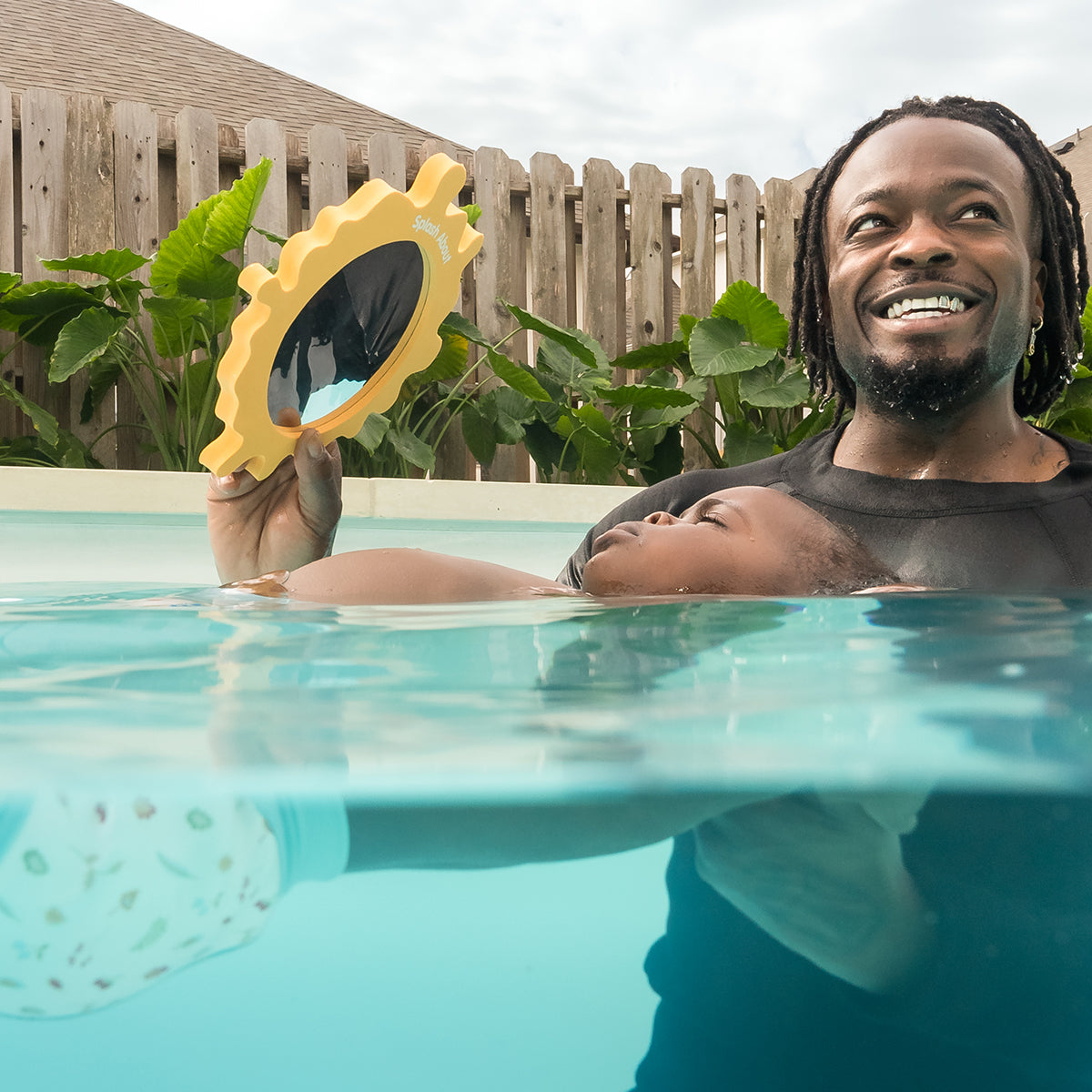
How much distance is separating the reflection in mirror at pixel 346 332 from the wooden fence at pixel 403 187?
4.14 m

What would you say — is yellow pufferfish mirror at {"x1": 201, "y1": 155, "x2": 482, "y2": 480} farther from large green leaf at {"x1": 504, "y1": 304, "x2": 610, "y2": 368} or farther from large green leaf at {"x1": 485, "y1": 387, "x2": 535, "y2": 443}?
large green leaf at {"x1": 485, "y1": 387, "x2": 535, "y2": 443}

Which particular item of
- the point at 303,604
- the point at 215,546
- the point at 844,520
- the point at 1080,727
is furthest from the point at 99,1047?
the point at 844,520

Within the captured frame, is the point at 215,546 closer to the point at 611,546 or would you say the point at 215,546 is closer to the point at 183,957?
the point at 611,546

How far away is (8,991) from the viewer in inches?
14.4

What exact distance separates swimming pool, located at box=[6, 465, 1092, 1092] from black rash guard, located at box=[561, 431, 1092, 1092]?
0.01 meters

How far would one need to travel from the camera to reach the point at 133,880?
0.38 metres

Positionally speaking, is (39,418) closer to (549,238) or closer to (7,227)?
(7,227)

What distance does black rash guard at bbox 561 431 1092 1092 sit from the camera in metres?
0.39

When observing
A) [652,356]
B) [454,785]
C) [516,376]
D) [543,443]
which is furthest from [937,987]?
[652,356]

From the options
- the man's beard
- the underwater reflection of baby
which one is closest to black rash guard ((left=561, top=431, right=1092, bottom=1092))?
the underwater reflection of baby

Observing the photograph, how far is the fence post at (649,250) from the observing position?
6.74 meters

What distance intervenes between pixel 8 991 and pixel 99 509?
12.4ft

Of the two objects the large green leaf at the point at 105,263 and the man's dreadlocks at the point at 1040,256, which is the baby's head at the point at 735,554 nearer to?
the man's dreadlocks at the point at 1040,256

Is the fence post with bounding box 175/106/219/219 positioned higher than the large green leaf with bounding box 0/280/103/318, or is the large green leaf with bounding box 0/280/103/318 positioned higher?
the fence post with bounding box 175/106/219/219
